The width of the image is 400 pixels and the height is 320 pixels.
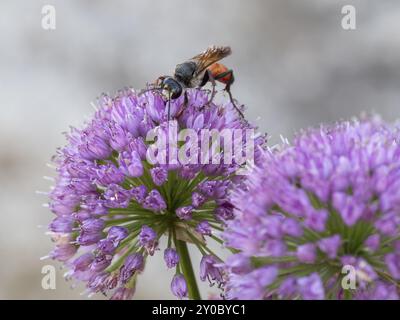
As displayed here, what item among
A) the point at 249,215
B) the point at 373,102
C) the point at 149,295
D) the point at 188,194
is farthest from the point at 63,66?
the point at 249,215

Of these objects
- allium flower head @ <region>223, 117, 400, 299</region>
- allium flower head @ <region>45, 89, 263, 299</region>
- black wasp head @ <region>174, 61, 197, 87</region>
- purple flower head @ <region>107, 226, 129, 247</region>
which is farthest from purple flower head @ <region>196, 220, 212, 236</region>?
black wasp head @ <region>174, 61, 197, 87</region>

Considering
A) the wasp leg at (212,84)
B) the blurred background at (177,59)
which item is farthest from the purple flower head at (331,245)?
the blurred background at (177,59)

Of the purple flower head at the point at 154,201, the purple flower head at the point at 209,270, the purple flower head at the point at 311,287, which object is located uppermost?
the purple flower head at the point at 154,201

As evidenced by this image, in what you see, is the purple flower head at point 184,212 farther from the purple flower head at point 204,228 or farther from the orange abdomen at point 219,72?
the orange abdomen at point 219,72

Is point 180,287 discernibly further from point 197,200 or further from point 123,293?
point 197,200

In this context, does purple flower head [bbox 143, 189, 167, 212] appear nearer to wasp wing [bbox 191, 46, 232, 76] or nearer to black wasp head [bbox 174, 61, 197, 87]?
black wasp head [bbox 174, 61, 197, 87]

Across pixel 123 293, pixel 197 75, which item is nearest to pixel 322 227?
pixel 123 293
